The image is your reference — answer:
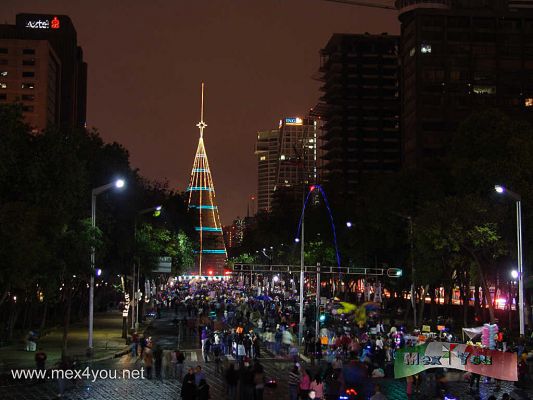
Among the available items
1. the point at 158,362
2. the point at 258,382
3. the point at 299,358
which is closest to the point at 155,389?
the point at 158,362

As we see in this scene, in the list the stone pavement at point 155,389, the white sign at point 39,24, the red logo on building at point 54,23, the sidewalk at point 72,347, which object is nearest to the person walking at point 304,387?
the stone pavement at point 155,389

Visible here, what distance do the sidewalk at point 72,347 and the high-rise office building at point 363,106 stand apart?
120473 mm

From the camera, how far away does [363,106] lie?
183875 millimetres

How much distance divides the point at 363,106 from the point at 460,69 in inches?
1773

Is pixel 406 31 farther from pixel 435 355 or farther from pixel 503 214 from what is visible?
pixel 435 355

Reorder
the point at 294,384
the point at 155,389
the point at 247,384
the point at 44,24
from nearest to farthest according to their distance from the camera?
the point at 247,384, the point at 294,384, the point at 155,389, the point at 44,24

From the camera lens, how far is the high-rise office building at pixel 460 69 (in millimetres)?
138375

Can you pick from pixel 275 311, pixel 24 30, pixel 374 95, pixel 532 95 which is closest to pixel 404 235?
pixel 275 311

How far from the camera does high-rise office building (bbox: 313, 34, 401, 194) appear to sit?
182625mm

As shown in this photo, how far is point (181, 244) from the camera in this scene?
81875 mm

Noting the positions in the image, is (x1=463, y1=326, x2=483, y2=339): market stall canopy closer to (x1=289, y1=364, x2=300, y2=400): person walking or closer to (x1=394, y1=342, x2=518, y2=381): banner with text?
(x1=394, y1=342, x2=518, y2=381): banner with text

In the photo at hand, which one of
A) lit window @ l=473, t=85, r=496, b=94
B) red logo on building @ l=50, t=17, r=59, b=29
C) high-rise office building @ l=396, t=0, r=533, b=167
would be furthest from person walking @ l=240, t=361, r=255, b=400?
red logo on building @ l=50, t=17, r=59, b=29

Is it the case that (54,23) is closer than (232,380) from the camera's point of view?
No

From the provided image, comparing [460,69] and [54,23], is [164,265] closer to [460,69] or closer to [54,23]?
[460,69]
